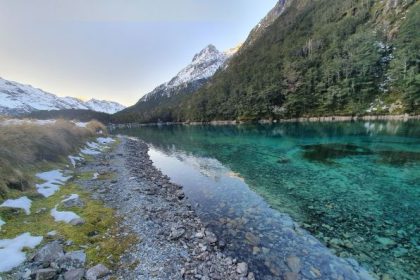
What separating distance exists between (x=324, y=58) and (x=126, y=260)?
146136mm

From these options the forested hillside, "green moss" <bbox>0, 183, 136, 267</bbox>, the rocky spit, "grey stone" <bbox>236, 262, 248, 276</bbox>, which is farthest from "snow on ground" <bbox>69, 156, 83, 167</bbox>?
the forested hillside

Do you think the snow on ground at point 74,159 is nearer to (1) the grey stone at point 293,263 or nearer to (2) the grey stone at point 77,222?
(2) the grey stone at point 77,222

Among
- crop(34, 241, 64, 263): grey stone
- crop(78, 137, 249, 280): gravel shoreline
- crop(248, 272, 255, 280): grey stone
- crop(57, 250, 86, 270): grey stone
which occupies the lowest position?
crop(248, 272, 255, 280): grey stone

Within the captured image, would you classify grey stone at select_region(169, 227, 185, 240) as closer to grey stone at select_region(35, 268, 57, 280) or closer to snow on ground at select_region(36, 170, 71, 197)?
grey stone at select_region(35, 268, 57, 280)

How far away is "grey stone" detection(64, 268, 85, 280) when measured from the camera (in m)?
8.10

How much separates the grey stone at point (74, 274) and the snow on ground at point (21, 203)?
6.42m

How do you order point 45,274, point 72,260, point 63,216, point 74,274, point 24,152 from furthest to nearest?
point 24,152
point 63,216
point 72,260
point 74,274
point 45,274

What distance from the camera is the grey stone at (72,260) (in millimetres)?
8773

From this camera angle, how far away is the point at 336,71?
363ft

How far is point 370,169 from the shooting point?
2481 centimetres

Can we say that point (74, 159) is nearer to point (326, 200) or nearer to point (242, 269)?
point (242, 269)

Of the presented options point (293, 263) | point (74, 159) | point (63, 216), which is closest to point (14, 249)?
point (63, 216)

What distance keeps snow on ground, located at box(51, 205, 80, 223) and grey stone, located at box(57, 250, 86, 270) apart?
3556 mm

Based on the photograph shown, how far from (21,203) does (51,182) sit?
18.0 feet
